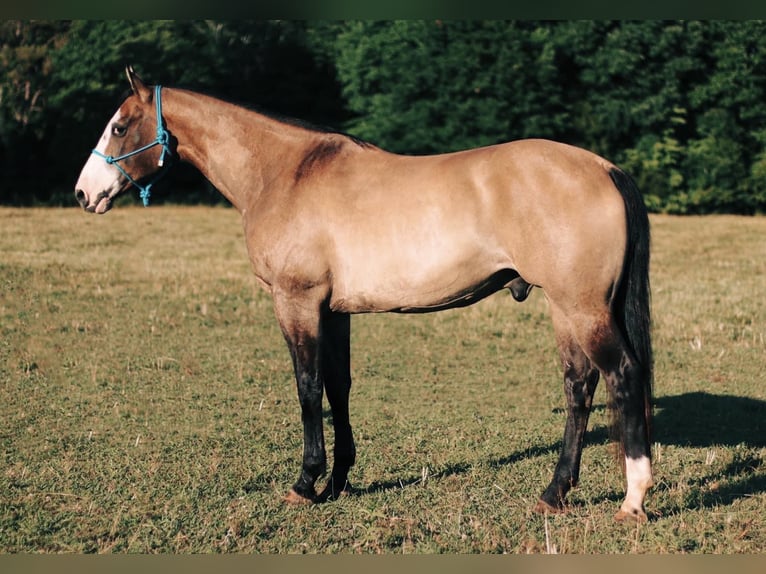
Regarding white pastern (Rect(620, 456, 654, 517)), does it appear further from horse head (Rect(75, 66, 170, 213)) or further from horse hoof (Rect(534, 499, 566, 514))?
horse head (Rect(75, 66, 170, 213))

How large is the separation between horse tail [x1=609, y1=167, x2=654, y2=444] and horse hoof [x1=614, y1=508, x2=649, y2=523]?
0.47 m

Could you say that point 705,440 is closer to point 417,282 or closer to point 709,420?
point 709,420

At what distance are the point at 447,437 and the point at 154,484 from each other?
2.41 m

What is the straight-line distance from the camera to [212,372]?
9.48 meters

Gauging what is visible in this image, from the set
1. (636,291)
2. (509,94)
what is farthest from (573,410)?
(509,94)

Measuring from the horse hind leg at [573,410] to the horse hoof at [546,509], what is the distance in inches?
0.8

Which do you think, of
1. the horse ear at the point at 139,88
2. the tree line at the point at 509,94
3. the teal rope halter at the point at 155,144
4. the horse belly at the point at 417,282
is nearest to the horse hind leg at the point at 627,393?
the horse belly at the point at 417,282

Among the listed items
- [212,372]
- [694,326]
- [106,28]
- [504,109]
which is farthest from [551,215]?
[106,28]

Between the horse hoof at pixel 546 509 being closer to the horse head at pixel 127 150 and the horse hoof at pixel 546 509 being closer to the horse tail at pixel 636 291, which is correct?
the horse tail at pixel 636 291

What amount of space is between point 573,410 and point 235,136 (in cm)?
277

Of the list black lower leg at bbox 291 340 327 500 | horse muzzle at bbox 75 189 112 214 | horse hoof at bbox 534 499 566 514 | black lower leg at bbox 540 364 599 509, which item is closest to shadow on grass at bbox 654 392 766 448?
black lower leg at bbox 540 364 599 509

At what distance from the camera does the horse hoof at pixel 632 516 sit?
4984 mm

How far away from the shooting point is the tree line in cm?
2500

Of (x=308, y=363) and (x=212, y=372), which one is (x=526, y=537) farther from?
(x=212, y=372)
